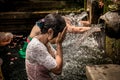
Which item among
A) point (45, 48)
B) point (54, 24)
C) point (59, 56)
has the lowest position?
point (59, 56)

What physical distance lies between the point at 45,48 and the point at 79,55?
151 inches

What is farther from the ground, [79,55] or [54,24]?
[54,24]

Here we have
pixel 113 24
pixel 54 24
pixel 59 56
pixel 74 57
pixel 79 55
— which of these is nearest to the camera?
pixel 54 24

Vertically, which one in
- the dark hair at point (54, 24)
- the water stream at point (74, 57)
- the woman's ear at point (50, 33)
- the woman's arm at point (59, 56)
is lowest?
the water stream at point (74, 57)

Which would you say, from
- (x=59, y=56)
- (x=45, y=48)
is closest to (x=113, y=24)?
(x=59, y=56)

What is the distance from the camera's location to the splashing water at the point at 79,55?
6295 mm

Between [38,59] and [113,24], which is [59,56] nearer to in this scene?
[38,59]

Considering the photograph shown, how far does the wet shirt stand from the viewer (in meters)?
3.37

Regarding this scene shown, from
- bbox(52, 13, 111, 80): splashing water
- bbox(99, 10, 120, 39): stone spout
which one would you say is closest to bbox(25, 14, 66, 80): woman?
bbox(99, 10, 120, 39): stone spout

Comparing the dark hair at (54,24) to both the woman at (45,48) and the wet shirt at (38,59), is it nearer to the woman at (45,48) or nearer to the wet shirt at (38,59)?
the woman at (45,48)

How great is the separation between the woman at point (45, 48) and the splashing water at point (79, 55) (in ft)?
7.28

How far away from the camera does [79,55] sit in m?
7.16

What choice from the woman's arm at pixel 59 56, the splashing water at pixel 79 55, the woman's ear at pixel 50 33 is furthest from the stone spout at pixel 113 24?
the splashing water at pixel 79 55

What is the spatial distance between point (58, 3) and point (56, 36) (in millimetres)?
7371
